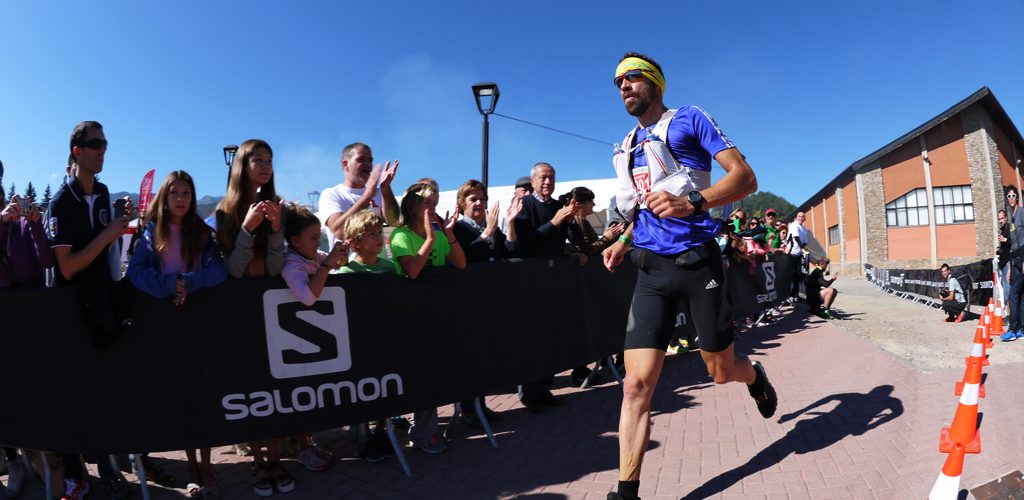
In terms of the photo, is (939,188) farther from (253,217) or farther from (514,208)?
(253,217)

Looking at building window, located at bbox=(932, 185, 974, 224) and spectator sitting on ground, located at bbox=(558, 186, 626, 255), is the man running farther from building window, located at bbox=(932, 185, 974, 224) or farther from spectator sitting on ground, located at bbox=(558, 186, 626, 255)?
building window, located at bbox=(932, 185, 974, 224)

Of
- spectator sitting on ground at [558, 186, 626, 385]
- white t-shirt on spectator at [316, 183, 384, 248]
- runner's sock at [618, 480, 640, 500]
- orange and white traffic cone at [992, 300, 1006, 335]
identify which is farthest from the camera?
orange and white traffic cone at [992, 300, 1006, 335]

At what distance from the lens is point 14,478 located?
3.40 metres

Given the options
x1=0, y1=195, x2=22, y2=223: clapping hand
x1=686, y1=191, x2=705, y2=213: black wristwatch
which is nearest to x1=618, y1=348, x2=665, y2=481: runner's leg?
x1=686, y1=191, x2=705, y2=213: black wristwatch

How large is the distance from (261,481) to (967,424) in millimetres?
3819

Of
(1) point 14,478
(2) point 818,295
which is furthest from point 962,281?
(1) point 14,478

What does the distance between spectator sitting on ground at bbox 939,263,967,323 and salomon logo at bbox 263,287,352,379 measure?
378 inches

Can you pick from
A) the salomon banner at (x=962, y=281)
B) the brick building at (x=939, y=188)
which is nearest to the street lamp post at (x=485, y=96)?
the salomon banner at (x=962, y=281)

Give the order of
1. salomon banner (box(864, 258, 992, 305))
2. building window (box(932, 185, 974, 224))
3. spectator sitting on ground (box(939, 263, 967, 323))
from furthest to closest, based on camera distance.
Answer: building window (box(932, 185, 974, 224)), salomon banner (box(864, 258, 992, 305)), spectator sitting on ground (box(939, 263, 967, 323))

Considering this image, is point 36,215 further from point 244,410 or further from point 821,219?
point 821,219

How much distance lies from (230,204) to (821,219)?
48.3 metres

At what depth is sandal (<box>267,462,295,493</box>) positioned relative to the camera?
3225mm

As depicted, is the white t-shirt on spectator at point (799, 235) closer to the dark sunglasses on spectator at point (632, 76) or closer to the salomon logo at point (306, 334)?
the dark sunglasses on spectator at point (632, 76)

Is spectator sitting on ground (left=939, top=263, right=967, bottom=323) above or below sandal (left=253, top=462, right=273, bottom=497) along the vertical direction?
below
